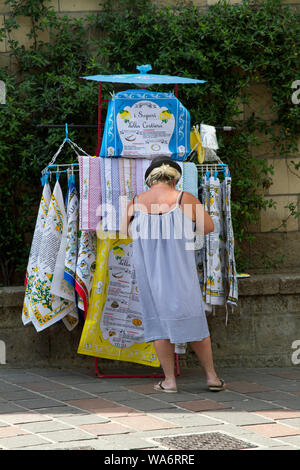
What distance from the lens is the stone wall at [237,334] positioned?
5926 mm

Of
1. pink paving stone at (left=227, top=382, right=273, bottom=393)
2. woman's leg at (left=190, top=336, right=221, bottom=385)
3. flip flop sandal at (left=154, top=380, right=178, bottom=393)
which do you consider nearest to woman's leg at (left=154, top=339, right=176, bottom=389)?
flip flop sandal at (left=154, top=380, right=178, bottom=393)

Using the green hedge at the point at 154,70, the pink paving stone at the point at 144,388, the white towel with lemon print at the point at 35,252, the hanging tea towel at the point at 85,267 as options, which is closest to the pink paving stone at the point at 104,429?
the pink paving stone at the point at 144,388

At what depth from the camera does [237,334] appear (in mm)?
6145

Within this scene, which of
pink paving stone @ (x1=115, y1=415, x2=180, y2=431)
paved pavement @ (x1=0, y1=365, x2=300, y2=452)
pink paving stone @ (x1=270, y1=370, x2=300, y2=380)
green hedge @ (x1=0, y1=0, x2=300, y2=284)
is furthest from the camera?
green hedge @ (x1=0, y1=0, x2=300, y2=284)

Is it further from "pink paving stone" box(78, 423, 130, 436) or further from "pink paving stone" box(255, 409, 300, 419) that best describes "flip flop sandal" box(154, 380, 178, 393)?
"pink paving stone" box(78, 423, 130, 436)

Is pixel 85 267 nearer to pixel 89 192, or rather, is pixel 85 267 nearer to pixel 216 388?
pixel 89 192

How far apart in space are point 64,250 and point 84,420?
162cm

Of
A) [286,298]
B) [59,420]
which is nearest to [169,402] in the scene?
[59,420]

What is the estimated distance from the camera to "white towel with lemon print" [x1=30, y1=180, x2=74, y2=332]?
5602 millimetres

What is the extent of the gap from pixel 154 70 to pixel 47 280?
2.34 metres

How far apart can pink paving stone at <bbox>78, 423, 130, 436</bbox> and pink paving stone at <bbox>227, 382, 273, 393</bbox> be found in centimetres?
130

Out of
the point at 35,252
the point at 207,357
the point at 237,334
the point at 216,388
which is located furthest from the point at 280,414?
the point at 35,252

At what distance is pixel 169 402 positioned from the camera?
4883mm

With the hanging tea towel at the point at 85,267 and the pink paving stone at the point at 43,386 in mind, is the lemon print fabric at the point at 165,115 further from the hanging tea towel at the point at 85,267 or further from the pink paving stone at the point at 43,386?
the pink paving stone at the point at 43,386
